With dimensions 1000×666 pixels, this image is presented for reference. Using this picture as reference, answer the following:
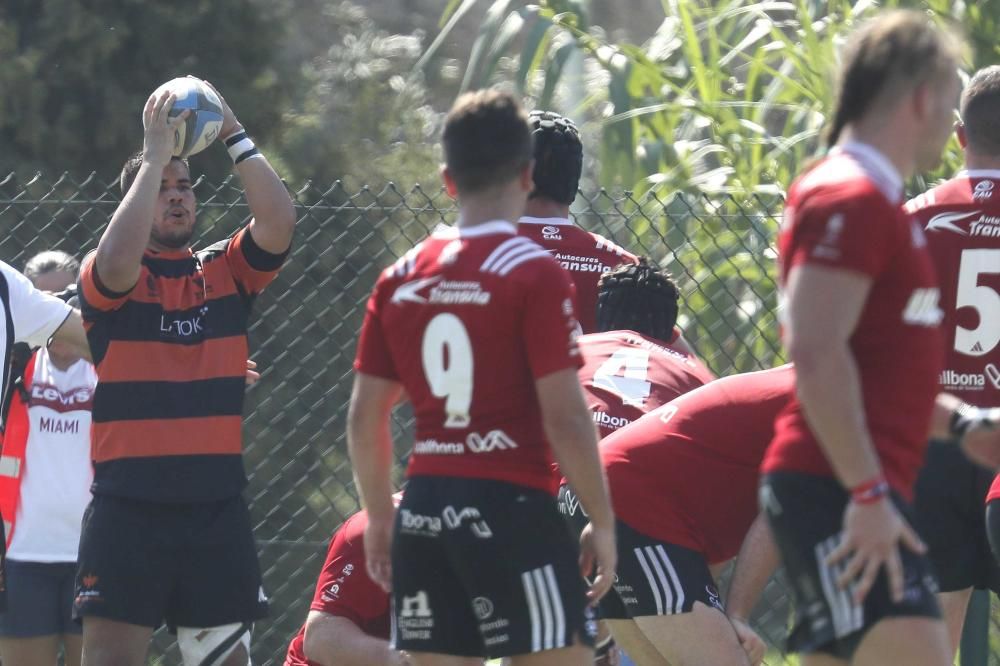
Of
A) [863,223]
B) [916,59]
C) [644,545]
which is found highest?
[916,59]

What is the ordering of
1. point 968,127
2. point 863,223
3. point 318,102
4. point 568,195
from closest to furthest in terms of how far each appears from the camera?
1. point 863,223
2. point 968,127
3. point 568,195
4. point 318,102

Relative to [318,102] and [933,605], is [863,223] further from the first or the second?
[318,102]

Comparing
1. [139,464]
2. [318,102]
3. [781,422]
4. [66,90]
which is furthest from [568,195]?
[318,102]

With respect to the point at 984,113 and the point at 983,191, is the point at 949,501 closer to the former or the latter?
the point at 983,191

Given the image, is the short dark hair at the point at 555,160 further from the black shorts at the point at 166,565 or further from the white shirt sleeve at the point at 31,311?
the white shirt sleeve at the point at 31,311

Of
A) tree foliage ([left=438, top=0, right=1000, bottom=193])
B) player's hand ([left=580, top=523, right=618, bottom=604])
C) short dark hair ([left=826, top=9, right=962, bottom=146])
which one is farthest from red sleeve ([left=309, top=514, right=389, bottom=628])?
tree foliage ([left=438, top=0, right=1000, bottom=193])

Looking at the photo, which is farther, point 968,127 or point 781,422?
point 968,127

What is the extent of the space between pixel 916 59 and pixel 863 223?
351mm

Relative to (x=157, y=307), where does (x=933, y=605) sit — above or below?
below

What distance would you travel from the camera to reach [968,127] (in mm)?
4574

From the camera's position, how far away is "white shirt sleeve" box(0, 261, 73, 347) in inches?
188

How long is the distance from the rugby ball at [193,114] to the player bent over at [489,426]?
53.9 inches

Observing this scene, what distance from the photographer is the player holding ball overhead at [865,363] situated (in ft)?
9.16

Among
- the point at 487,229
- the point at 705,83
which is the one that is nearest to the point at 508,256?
the point at 487,229
